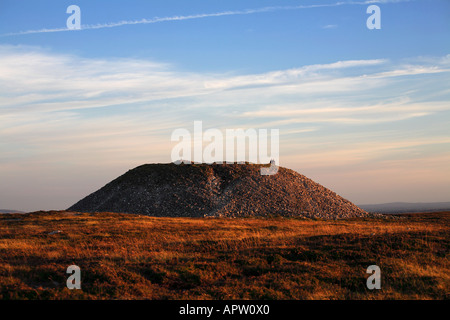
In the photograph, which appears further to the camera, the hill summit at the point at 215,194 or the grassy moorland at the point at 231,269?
the hill summit at the point at 215,194

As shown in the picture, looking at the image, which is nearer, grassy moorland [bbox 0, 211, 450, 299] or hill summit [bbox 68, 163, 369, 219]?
grassy moorland [bbox 0, 211, 450, 299]

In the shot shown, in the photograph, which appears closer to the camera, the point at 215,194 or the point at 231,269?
the point at 231,269

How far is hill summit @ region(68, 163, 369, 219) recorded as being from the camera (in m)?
63.0

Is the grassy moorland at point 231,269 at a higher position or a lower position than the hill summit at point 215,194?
lower

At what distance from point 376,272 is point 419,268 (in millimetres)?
2249

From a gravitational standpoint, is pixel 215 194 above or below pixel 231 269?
above

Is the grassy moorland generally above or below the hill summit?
below

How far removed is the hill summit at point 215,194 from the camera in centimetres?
6303

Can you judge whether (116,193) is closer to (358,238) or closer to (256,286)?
(358,238)

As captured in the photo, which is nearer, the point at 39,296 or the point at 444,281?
the point at 39,296

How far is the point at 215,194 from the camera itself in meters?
66.1

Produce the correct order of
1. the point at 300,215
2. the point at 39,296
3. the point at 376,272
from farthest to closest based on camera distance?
the point at 300,215 < the point at 376,272 < the point at 39,296
